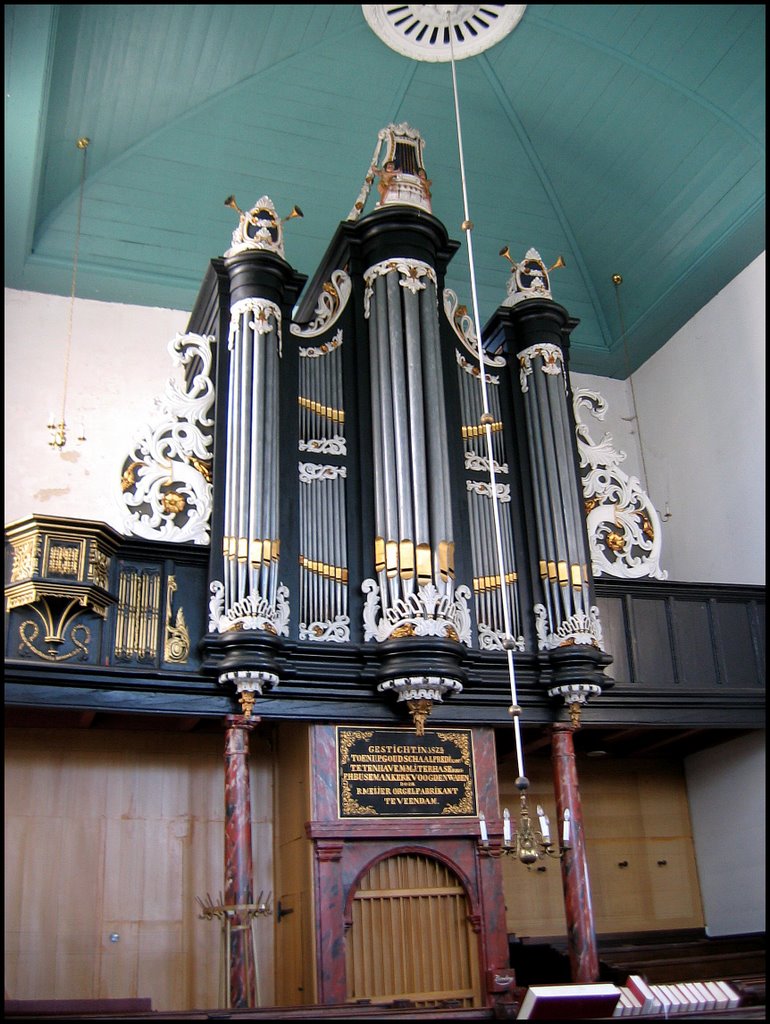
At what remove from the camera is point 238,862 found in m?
9.18

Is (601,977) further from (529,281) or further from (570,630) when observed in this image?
(529,281)

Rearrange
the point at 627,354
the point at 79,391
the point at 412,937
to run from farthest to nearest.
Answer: the point at 627,354, the point at 79,391, the point at 412,937

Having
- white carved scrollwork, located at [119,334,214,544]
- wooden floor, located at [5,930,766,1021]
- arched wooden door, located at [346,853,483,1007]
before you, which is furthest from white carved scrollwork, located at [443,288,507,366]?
wooden floor, located at [5,930,766,1021]

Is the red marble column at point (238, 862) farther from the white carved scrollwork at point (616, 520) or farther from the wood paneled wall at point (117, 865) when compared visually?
the white carved scrollwork at point (616, 520)

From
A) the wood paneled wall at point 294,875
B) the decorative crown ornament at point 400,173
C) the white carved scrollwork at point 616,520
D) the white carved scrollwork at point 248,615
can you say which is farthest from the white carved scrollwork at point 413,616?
the decorative crown ornament at point 400,173

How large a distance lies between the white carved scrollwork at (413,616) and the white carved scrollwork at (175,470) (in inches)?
64.9

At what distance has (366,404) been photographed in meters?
11.1

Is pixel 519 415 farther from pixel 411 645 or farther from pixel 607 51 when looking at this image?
pixel 607 51

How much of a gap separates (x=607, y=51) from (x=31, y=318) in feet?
24.3

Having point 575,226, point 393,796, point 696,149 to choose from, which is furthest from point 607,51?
point 393,796

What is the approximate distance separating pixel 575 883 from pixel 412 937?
1.59 meters

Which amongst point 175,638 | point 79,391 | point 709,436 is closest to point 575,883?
point 175,638

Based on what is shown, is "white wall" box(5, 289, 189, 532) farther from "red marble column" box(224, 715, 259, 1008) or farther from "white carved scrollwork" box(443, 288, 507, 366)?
"red marble column" box(224, 715, 259, 1008)

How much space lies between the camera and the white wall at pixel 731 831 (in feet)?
40.0
